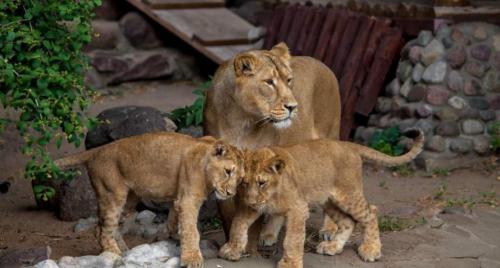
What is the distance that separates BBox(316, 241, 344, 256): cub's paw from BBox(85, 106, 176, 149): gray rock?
226 cm

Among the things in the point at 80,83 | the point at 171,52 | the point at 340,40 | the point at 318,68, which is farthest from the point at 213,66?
the point at 80,83

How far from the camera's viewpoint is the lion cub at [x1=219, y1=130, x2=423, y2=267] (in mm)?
6422

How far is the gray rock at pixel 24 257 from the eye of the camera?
655 centimetres

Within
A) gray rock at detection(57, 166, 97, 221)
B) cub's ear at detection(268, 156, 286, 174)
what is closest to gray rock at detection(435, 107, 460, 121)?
gray rock at detection(57, 166, 97, 221)

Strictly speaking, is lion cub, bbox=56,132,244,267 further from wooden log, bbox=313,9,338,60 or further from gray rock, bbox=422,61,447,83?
wooden log, bbox=313,9,338,60

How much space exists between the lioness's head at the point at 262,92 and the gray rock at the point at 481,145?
3.67 meters

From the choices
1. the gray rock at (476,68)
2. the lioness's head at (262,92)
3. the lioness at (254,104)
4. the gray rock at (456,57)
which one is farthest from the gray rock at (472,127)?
the lioness's head at (262,92)

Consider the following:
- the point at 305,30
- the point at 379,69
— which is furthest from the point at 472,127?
the point at 305,30

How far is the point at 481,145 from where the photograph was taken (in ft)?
32.7

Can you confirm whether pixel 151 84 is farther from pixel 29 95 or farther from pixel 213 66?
pixel 29 95

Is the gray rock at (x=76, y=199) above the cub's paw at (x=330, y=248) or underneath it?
underneath

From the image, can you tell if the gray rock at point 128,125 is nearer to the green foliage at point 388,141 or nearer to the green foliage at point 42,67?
the green foliage at point 42,67

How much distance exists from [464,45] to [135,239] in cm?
392

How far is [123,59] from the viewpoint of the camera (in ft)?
41.4
